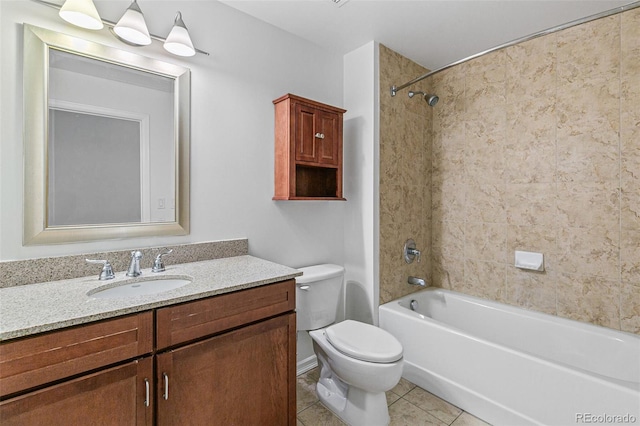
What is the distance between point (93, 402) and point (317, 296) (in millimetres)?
1192

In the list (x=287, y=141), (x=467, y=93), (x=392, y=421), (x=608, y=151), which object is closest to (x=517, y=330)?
(x=392, y=421)

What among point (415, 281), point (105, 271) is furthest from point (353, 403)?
point (105, 271)

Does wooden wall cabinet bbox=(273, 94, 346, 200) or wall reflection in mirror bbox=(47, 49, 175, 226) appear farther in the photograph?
wooden wall cabinet bbox=(273, 94, 346, 200)

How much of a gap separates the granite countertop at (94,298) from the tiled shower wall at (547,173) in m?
1.23

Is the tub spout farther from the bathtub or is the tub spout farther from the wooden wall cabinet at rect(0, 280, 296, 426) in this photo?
the wooden wall cabinet at rect(0, 280, 296, 426)

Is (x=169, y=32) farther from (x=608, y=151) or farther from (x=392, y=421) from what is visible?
(x=608, y=151)

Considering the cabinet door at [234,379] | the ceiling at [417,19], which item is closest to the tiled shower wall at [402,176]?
the ceiling at [417,19]

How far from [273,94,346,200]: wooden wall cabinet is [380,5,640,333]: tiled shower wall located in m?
0.39

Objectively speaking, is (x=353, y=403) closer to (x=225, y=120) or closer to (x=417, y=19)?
(x=225, y=120)

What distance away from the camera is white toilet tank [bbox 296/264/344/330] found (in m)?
1.87

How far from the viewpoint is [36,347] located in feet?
2.84

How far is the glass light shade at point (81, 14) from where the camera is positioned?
1.26 meters

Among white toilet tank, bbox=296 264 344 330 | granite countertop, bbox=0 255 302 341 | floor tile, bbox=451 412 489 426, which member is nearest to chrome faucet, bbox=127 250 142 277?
granite countertop, bbox=0 255 302 341

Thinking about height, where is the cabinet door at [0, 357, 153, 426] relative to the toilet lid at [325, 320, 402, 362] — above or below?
above
